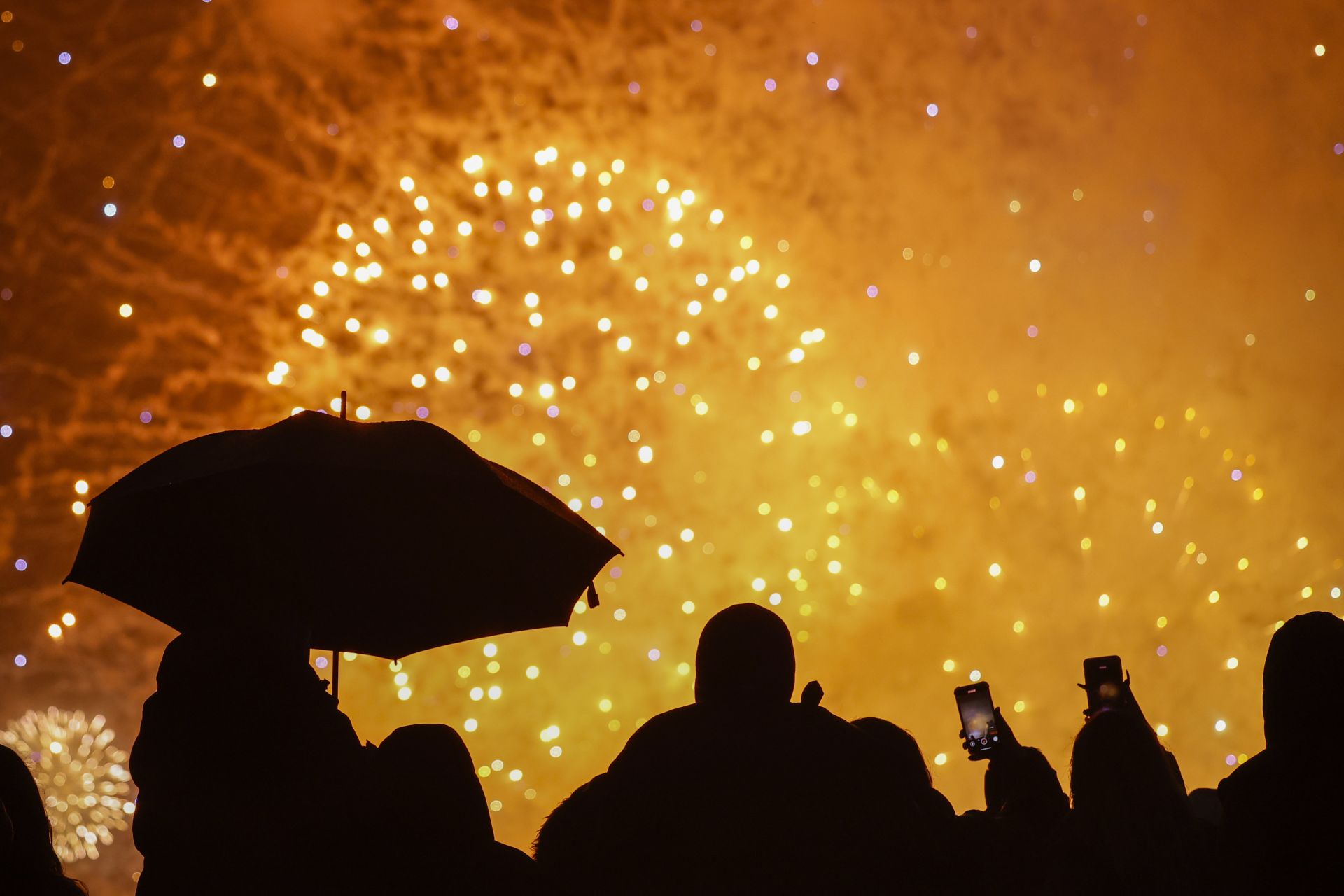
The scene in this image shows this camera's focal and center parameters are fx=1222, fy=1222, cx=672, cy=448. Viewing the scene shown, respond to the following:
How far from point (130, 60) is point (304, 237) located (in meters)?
1.16

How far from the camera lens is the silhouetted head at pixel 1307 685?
5.59ft

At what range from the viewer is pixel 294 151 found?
5.86 meters

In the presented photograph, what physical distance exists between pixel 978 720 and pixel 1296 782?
54 centimetres

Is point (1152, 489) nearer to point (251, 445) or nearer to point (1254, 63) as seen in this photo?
point (1254, 63)

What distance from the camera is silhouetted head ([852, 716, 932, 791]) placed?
5.66 ft

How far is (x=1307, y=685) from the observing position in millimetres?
1716

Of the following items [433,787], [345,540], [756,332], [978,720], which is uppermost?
[756,332]

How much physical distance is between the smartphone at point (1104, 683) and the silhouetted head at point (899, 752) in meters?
0.31

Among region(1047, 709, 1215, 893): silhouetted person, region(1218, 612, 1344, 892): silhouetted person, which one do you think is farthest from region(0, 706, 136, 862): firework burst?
region(1218, 612, 1344, 892): silhouetted person

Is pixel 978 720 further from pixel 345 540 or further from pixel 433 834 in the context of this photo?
pixel 345 540

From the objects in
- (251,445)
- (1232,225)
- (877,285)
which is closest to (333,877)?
(251,445)

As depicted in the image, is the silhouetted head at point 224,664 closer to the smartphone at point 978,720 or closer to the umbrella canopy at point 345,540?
the umbrella canopy at point 345,540

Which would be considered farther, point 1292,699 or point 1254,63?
point 1254,63

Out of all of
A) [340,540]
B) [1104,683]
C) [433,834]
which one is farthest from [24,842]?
[1104,683]
